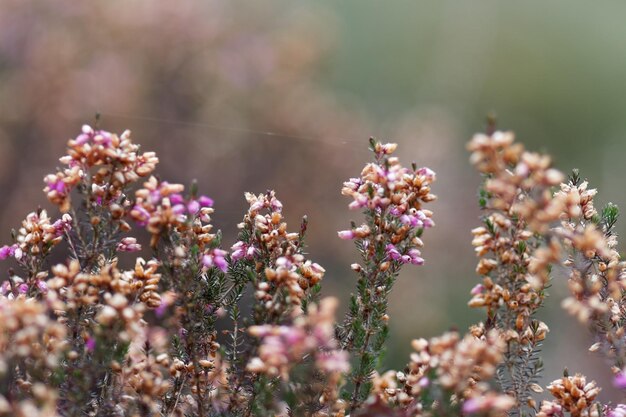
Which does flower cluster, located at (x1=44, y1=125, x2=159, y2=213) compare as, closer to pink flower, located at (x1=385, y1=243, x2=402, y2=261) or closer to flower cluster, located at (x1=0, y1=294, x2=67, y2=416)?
flower cluster, located at (x1=0, y1=294, x2=67, y2=416)

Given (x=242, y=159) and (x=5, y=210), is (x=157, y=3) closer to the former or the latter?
(x=242, y=159)

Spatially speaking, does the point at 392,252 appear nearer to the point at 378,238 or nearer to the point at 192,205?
the point at 378,238

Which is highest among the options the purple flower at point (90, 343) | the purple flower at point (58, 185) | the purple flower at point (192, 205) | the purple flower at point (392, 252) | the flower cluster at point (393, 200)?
the flower cluster at point (393, 200)

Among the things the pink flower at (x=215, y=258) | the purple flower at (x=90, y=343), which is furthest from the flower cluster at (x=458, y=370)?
the purple flower at (x=90, y=343)

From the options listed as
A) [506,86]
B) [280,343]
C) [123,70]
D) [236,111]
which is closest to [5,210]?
[123,70]

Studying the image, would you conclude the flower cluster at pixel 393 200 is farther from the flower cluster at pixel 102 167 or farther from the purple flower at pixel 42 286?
the purple flower at pixel 42 286

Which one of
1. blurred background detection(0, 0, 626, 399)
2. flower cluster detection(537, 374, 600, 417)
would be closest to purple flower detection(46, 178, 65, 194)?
flower cluster detection(537, 374, 600, 417)

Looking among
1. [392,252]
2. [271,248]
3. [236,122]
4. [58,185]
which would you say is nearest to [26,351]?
[58,185]
